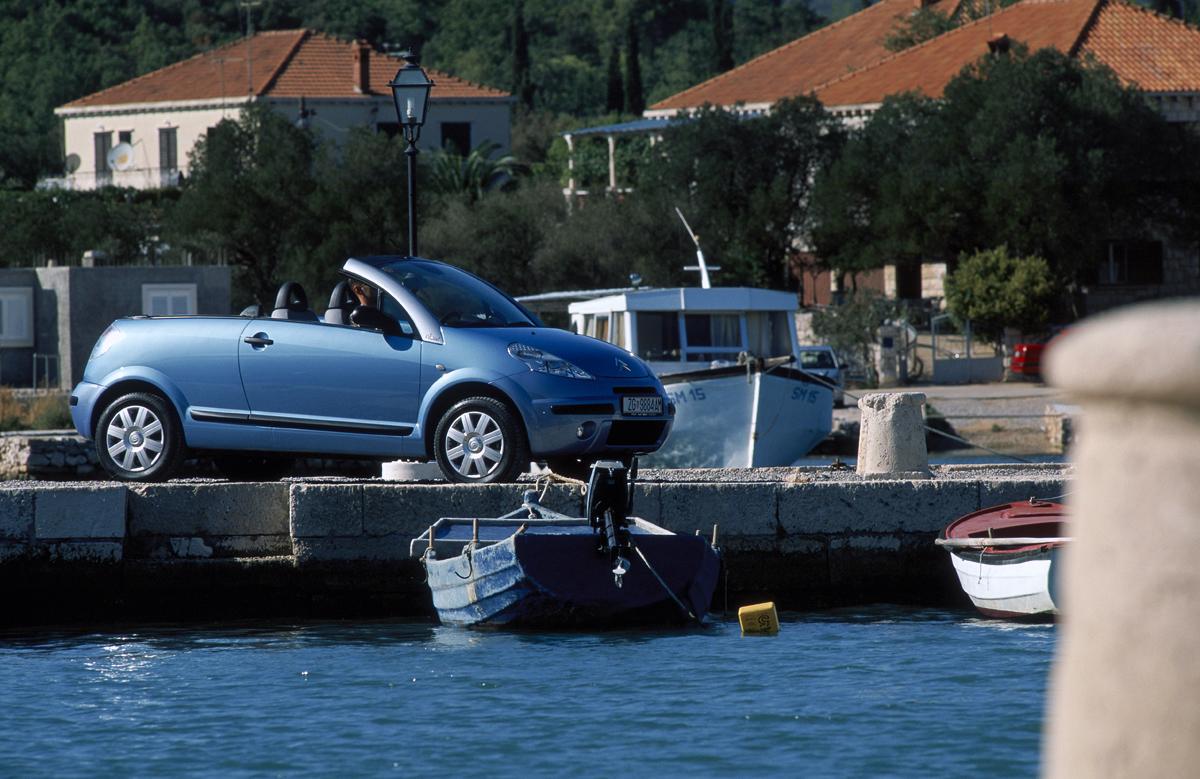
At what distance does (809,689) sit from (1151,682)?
8.24 m

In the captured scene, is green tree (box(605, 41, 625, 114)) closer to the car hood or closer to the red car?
the red car

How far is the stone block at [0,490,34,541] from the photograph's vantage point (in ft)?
40.8

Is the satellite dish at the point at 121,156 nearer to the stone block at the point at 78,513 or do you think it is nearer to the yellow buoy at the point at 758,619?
the stone block at the point at 78,513

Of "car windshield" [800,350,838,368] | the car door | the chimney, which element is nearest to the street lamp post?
the car door

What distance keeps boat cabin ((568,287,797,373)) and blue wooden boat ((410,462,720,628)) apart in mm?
12529

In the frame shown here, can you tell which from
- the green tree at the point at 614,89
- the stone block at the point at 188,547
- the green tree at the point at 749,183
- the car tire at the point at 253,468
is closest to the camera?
the stone block at the point at 188,547

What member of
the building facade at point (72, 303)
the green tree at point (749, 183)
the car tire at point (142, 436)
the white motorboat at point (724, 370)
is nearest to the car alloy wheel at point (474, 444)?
the car tire at point (142, 436)

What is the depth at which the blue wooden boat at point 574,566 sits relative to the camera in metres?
11.7

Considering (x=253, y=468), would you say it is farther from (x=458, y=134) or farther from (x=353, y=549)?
(x=458, y=134)

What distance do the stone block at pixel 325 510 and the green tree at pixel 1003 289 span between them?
31.3 meters

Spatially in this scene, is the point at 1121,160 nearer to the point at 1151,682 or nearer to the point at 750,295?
the point at 750,295

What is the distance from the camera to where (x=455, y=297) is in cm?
1312

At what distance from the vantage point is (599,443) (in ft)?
41.2

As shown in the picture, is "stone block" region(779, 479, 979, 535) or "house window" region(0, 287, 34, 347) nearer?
"stone block" region(779, 479, 979, 535)
